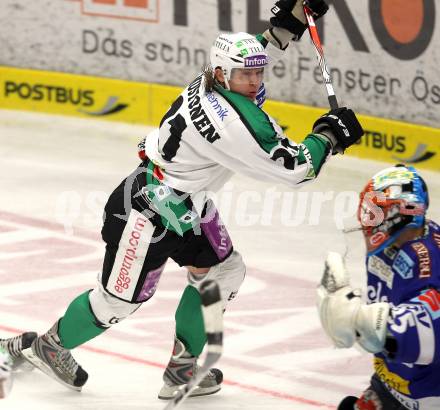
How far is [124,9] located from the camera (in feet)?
34.1

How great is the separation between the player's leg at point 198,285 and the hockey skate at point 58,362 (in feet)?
1.19

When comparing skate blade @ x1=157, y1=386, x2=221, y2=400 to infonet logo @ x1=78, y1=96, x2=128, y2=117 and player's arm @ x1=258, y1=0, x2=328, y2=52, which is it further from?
infonet logo @ x1=78, y1=96, x2=128, y2=117

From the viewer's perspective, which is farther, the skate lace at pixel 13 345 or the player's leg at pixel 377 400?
the skate lace at pixel 13 345

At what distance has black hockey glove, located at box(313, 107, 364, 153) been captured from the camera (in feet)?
17.4

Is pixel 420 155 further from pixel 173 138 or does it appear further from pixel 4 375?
pixel 4 375

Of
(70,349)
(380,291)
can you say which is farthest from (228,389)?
(380,291)

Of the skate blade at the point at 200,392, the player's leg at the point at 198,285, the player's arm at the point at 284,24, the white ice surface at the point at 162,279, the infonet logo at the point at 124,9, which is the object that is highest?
the player's arm at the point at 284,24

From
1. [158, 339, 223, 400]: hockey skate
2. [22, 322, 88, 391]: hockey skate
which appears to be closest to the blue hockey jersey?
[158, 339, 223, 400]: hockey skate

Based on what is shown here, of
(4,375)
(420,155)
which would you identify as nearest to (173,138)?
(4,375)

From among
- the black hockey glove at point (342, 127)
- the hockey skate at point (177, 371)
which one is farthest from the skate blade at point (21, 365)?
the black hockey glove at point (342, 127)

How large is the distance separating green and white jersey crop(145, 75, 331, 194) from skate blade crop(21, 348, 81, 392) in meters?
0.99

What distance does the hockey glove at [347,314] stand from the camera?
3.79m

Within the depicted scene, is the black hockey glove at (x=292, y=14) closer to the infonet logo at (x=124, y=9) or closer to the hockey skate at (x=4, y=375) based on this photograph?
the hockey skate at (x=4, y=375)

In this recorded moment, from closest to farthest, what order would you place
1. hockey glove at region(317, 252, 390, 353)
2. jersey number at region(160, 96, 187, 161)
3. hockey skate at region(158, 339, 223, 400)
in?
1. hockey glove at region(317, 252, 390, 353)
2. jersey number at region(160, 96, 187, 161)
3. hockey skate at region(158, 339, 223, 400)
